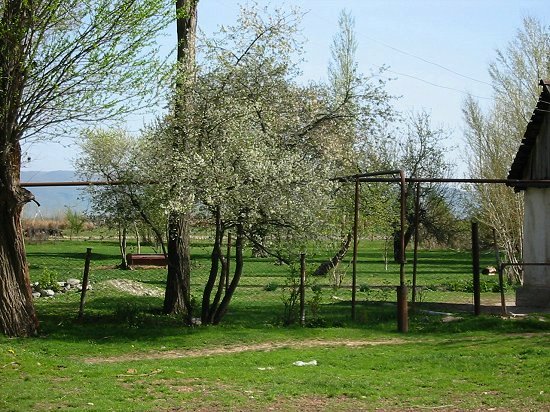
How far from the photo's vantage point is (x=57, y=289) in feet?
→ 80.7

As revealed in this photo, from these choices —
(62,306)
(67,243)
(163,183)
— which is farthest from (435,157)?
(163,183)

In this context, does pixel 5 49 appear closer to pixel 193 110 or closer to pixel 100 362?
pixel 193 110

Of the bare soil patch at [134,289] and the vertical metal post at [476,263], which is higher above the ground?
the vertical metal post at [476,263]

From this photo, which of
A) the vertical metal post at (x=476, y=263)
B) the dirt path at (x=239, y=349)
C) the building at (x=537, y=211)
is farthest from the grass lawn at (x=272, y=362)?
the building at (x=537, y=211)

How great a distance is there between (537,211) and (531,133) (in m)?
1.98

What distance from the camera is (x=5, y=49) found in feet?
45.6

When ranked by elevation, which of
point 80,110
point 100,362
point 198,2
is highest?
point 198,2

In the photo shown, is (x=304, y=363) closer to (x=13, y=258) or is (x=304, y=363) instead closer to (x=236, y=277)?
(x=236, y=277)

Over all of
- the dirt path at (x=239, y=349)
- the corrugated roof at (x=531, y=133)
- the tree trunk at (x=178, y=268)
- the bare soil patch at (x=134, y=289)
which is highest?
the corrugated roof at (x=531, y=133)

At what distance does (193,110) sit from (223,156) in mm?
1142

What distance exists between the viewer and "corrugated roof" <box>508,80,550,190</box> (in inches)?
849

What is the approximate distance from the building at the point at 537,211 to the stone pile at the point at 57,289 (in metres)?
11.8

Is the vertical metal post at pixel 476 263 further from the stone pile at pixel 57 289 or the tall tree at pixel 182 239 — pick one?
the stone pile at pixel 57 289

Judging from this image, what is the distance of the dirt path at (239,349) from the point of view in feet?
46.0
